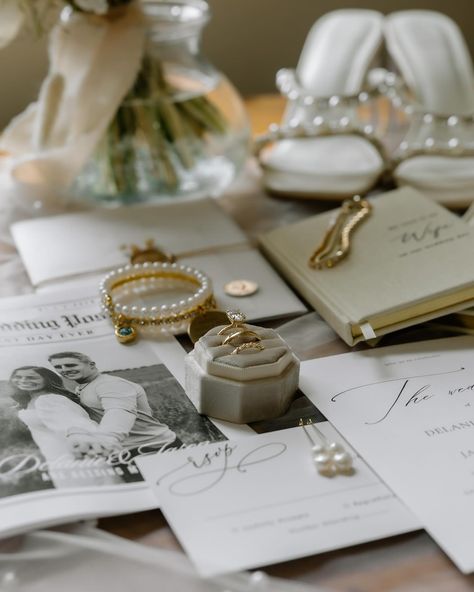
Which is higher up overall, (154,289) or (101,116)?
(101,116)

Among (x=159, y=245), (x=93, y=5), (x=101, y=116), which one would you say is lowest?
(x=159, y=245)

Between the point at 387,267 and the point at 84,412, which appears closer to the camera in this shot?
the point at 84,412

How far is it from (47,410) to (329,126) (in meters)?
0.56

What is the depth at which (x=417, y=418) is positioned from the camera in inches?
26.4

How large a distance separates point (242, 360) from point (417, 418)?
14 cm

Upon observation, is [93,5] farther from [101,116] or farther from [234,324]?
[234,324]

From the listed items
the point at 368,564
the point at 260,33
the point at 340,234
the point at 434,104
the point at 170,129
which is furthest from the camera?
the point at 260,33

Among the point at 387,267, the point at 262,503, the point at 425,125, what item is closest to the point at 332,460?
the point at 262,503

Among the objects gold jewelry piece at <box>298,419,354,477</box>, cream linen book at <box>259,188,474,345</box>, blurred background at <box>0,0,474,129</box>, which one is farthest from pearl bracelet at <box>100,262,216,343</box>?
blurred background at <box>0,0,474,129</box>

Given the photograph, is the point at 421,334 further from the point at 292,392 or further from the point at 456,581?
the point at 456,581

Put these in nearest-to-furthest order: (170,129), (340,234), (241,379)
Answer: (241,379) → (340,234) → (170,129)

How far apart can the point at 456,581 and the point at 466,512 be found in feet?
0.18

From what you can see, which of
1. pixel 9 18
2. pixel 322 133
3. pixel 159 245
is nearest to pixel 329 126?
pixel 322 133

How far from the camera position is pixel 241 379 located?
646 millimetres
